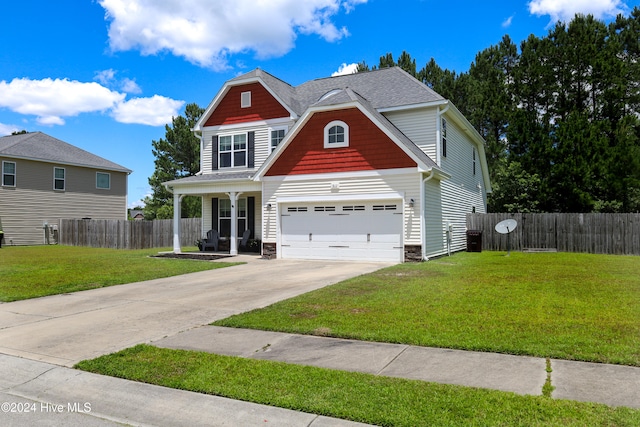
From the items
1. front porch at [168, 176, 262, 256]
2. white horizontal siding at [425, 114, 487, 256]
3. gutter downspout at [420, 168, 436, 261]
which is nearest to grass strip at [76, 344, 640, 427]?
gutter downspout at [420, 168, 436, 261]

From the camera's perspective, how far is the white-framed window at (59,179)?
96.3 feet

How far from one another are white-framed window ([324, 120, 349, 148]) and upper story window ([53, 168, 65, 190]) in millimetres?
21203

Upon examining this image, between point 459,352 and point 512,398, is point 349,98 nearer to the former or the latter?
point 459,352

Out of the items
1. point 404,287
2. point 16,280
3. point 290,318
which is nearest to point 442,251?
point 404,287

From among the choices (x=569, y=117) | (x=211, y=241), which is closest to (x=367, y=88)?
(x=211, y=241)

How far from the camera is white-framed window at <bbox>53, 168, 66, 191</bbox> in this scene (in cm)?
2934

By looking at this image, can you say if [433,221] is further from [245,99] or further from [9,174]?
[9,174]

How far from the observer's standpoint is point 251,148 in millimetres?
20938

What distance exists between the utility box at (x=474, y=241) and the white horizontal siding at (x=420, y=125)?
533 cm

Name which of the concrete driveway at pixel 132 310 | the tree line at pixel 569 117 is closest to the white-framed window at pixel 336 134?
the concrete driveway at pixel 132 310

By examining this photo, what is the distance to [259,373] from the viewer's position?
4707 millimetres

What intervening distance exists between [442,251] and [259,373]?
14.8 m

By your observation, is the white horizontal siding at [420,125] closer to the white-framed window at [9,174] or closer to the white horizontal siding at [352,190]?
the white horizontal siding at [352,190]

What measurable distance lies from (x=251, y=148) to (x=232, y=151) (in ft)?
3.54
